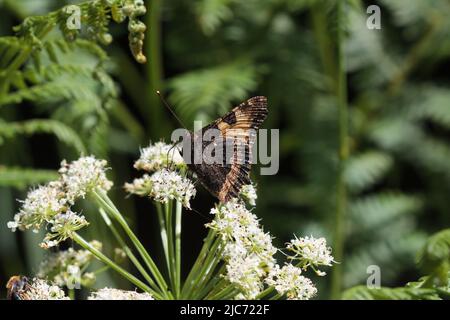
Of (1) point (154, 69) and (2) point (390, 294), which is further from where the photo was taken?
(1) point (154, 69)

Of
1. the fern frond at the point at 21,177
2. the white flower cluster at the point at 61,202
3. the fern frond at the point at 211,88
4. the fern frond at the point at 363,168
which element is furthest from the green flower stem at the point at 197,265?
the fern frond at the point at 363,168

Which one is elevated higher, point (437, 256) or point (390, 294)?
point (437, 256)

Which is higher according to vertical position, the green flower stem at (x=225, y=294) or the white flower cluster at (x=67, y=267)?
the white flower cluster at (x=67, y=267)

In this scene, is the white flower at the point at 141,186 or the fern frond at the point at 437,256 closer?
the fern frond at the point at 437,256

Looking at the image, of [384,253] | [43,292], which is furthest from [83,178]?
[384,253]

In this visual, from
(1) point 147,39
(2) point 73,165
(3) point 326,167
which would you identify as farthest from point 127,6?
(3) point 326,167

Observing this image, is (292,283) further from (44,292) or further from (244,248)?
(44,292)

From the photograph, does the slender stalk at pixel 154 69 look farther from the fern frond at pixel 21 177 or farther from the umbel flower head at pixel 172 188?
the umbel flower head at pixel 172 188
